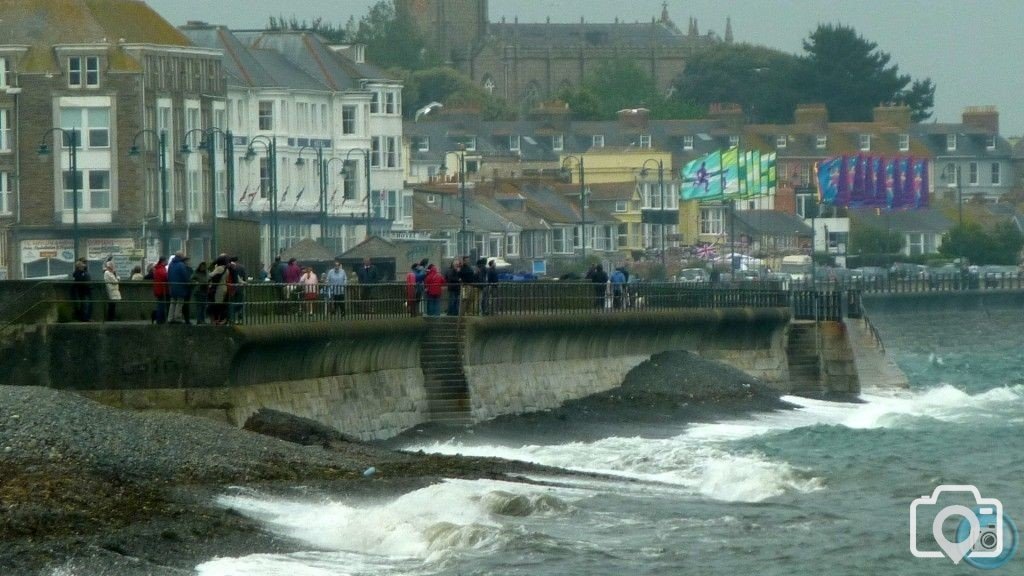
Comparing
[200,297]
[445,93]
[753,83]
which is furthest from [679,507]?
[753,83]

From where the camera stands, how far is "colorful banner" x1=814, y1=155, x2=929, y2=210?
120812mm

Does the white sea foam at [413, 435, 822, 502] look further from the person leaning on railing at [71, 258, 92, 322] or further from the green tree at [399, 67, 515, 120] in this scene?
the green tree at [399, 67, 515, 120]

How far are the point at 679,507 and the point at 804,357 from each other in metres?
25.4

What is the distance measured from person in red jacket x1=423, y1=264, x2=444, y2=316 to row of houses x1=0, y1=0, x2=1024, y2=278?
15.4ft

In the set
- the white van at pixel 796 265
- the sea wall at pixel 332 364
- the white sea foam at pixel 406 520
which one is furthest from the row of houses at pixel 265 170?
the white sea foam at pixel 406 520

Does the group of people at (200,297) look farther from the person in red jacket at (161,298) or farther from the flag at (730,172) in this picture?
the flag at (730,172)

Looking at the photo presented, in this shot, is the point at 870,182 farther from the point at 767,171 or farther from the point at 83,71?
the point at 83,71

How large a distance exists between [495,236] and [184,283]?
80.1 metres

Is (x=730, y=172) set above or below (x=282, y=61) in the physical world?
below

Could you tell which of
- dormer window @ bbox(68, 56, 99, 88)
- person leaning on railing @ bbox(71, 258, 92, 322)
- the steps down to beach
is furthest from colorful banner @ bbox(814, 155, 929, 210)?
person leaning on railing @ bbox(71, 258, 92, 322)

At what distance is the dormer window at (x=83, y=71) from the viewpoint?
77.1 m

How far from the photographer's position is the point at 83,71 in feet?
253

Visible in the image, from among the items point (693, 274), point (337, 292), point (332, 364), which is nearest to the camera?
point (332, 364)

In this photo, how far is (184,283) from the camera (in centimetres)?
3106
